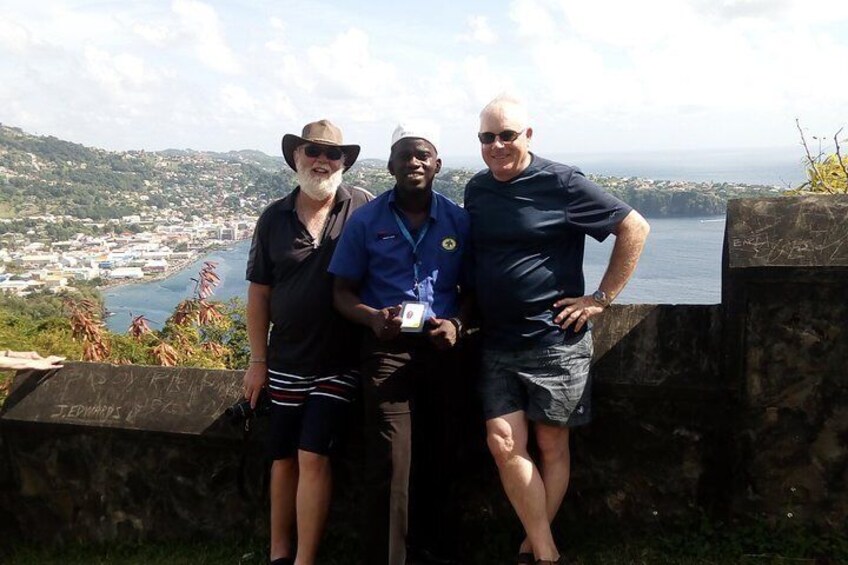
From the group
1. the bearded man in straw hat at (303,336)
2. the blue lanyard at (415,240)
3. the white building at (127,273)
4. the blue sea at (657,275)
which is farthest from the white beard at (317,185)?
the white building at (127,273)

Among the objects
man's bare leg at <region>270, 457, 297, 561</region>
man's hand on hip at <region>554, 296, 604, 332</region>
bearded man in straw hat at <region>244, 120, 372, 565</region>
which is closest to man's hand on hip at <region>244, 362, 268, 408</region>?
bearded man in straw hat at <region>244, 120, 372, 565</region>

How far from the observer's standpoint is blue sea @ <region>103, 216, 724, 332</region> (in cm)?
3584

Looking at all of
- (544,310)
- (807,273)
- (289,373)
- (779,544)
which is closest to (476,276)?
(544,310)

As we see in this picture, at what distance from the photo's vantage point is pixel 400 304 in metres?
3.09

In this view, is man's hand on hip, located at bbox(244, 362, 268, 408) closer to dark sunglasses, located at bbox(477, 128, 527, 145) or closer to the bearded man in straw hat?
the bearded man in straw hat

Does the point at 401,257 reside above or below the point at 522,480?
above

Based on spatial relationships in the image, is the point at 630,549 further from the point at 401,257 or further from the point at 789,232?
the point at 401,257

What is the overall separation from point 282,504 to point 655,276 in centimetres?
3808

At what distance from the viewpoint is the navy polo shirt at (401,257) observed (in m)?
3.12

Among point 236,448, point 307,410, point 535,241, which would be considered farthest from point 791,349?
point 236,448

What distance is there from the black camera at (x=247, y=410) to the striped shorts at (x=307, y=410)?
8.1 inches

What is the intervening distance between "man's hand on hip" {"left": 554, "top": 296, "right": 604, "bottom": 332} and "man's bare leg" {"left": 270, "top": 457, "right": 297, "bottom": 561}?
4.26ft

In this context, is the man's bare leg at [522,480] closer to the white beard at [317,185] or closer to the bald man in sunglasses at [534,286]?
the bald man in sunglasses at [534,286]

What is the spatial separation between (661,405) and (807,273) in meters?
0.78
